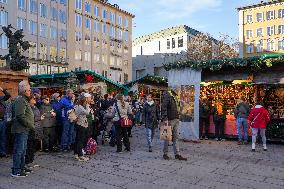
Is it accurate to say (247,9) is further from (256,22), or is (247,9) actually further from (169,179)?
(169,179)

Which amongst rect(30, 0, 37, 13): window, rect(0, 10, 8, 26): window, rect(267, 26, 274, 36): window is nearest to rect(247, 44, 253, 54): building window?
rect(267, 26, 274, 36): window

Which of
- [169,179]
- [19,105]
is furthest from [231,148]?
[19,105]

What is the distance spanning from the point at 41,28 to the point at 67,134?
132 ft

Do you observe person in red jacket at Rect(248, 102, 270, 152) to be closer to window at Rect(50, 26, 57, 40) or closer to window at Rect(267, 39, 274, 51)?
window at Rect(50, 26, 57, 40)

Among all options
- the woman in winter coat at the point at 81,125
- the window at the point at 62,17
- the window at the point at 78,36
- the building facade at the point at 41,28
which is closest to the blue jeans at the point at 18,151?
the woman in winter coat at the point at 81,125

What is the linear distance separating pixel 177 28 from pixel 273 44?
54.9 ft

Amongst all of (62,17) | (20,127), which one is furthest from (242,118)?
(62,17)

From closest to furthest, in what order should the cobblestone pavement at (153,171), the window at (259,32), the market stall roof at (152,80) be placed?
the cobblestone pavement at (153,171), the market stall roof at (152,80), the window at (259,32)

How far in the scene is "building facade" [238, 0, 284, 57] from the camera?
60.8m

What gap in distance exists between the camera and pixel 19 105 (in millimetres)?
6613

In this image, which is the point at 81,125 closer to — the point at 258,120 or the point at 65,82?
the point at 258,120

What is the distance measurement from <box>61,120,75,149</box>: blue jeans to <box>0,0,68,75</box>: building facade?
112ft

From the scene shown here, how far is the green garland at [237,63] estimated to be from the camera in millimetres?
12172

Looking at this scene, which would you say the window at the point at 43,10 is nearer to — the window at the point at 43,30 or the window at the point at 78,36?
the window at the point at 43,30
